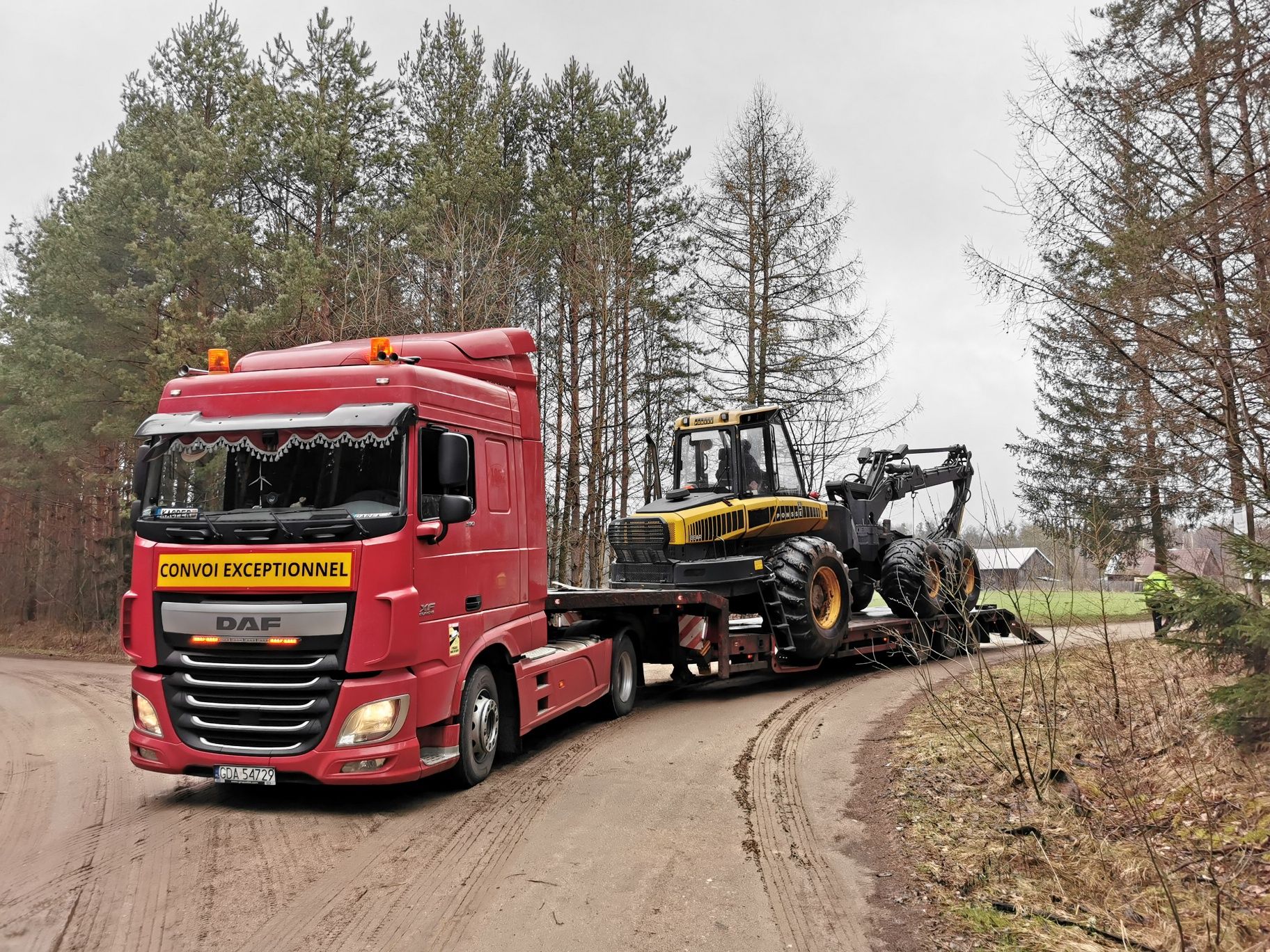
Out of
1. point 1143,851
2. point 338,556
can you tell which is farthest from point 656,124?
point 1143,851

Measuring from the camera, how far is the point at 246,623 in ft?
19.1

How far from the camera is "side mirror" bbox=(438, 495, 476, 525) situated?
6.25 m

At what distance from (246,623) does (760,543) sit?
713 centimetres

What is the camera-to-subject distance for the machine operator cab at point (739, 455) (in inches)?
452

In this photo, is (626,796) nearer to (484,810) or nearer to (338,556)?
(484,810)

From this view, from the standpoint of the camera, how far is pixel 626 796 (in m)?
6.54

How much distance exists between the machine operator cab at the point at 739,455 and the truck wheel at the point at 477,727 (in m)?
4.93

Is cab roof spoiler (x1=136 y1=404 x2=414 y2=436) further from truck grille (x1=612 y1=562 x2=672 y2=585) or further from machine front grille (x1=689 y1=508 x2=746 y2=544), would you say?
truck grille (x1=612 y1=562 x2=672 y2=585)

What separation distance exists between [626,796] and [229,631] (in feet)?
9.80

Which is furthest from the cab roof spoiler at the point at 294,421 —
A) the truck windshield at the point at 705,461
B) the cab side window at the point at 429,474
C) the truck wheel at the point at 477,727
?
the truck windshield at the point at 705,461

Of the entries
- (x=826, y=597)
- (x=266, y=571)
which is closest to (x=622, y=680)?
(x=826, y=597)

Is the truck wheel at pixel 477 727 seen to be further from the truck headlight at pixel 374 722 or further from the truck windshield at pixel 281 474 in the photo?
the truck windshield at pixel 281 474

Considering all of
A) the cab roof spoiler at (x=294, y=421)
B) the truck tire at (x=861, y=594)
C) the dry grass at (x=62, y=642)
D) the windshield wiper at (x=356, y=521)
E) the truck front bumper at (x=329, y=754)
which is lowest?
the dry grass at (x=62, y=642)

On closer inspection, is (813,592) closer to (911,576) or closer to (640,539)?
(911,576)
